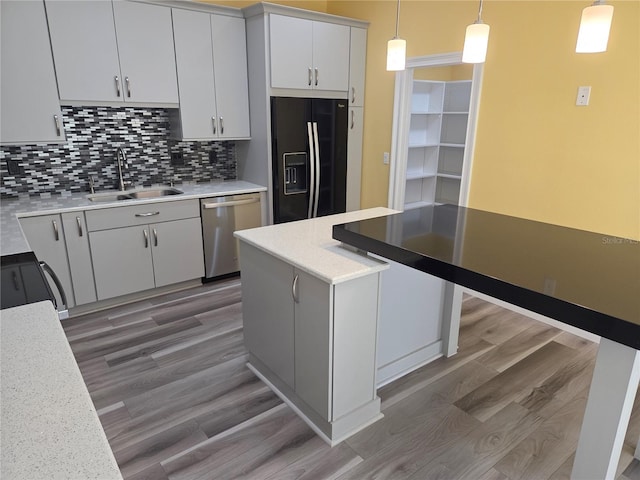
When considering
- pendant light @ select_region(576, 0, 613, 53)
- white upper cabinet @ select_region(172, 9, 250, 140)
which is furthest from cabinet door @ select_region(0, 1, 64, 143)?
pendant light @ select_region(576, 0, 613, 53)

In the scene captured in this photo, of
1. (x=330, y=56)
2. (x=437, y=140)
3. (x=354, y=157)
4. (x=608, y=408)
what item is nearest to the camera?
(x=608, y=408)

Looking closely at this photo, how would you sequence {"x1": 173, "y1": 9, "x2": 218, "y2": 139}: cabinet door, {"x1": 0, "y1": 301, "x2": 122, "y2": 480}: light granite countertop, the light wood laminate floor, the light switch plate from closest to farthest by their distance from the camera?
{"x1": 0, "y1": 301, "x2": 122, "y2": 480}: light granite countertop, the light wood laminate floor, the light switch plate, {"x1": 173, "y1": 9, "x2": 218, "y2": 139}: cabinet door

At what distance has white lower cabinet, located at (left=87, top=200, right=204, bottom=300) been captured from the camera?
10.7 feet

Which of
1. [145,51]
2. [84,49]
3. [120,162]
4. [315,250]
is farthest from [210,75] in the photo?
[315,250]

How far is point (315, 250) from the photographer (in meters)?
2.11

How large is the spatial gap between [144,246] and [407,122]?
2651 mm

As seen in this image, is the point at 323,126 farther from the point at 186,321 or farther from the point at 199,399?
the point at 199,399

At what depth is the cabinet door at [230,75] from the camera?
3.67 metres

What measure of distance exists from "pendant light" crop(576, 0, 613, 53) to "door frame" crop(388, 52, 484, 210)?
185cm

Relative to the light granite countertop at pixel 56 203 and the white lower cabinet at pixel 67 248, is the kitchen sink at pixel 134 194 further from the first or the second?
the white lower cabinet at pixel 67 248

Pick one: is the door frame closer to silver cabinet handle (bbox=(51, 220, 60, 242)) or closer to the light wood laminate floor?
the light wood laminate floor

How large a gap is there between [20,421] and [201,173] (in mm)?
3514

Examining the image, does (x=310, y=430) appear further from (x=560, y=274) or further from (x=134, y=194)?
(x=134, y=194)

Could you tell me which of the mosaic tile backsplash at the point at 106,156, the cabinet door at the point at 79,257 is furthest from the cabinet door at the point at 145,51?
the cabinet door at the point at 79,257
